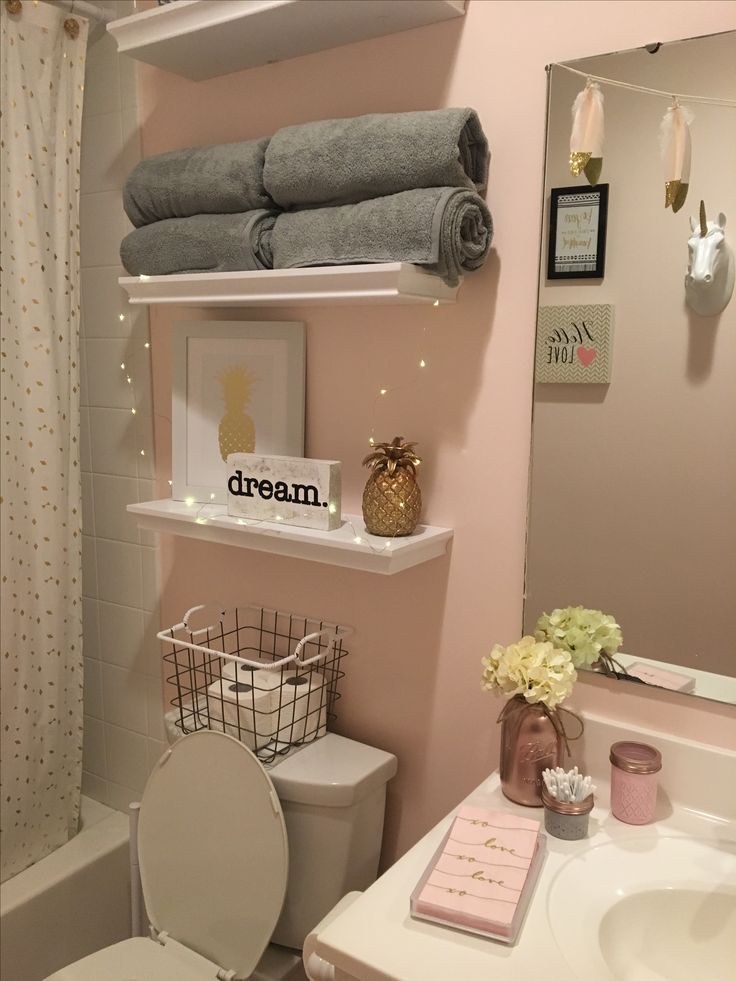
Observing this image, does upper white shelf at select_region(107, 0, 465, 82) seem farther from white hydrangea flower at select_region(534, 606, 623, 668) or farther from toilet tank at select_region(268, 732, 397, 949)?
toilet tank at select_region(268, 732, 397, 949)

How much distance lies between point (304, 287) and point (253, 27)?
46cm

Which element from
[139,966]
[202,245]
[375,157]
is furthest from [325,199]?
[139,966]

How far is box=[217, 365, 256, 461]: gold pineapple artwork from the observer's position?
1.60 metres

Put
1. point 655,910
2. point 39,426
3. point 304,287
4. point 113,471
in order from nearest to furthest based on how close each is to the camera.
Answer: point 655,910 → point 304,287 → point 39,426 → point 113,471

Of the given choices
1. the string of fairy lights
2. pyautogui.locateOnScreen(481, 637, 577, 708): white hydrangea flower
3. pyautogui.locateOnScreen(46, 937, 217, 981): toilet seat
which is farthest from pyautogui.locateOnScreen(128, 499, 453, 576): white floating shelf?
pyautogui.locateOnScreen(46, 937, 217, 981): toilet seat

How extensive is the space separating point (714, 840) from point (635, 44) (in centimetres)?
115

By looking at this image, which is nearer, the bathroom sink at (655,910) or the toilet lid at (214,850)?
the bathroom sink at (655,910)

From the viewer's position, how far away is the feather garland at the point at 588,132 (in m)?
1.18

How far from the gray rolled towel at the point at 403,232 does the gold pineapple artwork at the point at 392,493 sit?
30 cm

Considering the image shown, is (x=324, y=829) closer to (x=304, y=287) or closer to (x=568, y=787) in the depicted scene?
(x=568, y=787)

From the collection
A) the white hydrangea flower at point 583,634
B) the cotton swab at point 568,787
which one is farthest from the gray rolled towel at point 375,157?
the cotton swab at point 568,787

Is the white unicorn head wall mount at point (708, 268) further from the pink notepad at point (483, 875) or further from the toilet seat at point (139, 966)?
the toilet seat at point (139, 966)

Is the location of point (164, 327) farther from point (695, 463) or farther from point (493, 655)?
point (695, 463)

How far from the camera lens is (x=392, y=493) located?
1.34 meters
